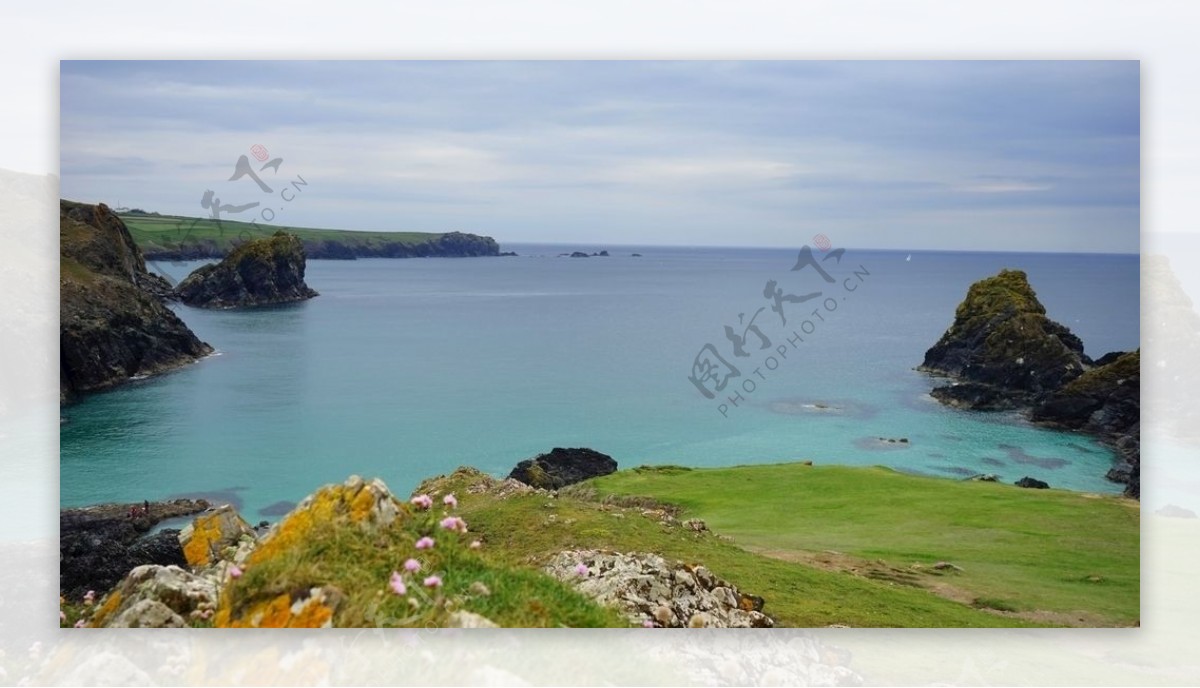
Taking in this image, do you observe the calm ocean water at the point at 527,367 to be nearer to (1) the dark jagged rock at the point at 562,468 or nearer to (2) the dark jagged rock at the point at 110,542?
(2) the dark jagged rock at the point at 110,542

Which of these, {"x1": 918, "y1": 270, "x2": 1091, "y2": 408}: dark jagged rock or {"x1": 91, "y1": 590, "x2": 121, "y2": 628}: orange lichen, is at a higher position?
{"x1": 918, "y1": 270, "x2": 1091, "y2": 408}: dark jagged rock

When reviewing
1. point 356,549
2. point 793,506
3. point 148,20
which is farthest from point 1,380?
point 793,506

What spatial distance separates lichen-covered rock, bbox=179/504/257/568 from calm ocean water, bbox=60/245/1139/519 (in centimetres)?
87

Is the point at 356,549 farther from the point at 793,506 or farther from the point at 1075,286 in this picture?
the point at 1075,286

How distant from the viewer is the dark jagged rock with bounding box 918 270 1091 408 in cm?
1620

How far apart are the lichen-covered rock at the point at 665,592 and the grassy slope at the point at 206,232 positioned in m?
5.47

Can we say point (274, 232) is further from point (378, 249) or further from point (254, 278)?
point (378, 249)

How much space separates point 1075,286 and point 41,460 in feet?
43.2

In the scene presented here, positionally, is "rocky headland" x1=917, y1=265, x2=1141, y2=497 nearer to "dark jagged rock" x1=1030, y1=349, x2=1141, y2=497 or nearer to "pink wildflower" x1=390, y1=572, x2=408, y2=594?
"dark jagged rock" x1=1030, y1=349, x2=1141, y2=497

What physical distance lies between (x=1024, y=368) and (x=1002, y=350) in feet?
2.69

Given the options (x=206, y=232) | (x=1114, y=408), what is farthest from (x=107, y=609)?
(x=1114, y=408)

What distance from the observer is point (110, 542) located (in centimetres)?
1148

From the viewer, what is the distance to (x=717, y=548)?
11586 mm

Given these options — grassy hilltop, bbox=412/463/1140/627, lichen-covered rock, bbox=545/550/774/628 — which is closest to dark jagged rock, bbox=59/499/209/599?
grassy hilltop, bbox=412/463/1140/627
